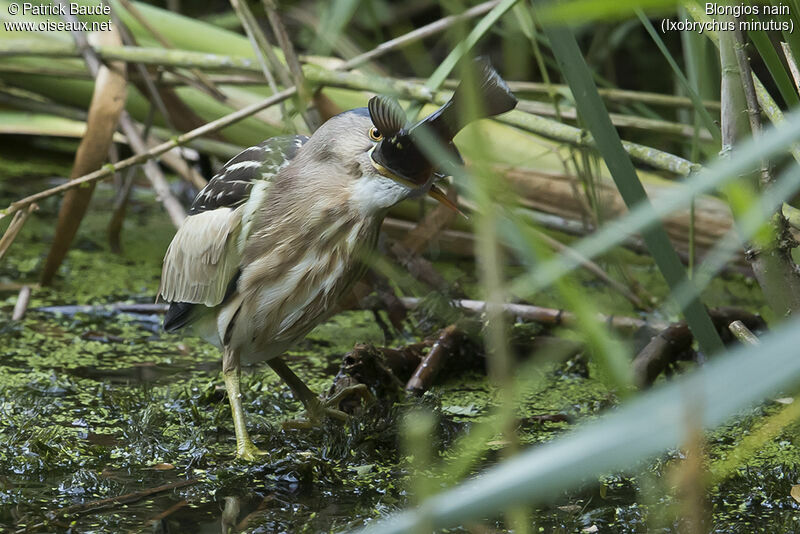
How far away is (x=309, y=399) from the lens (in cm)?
191

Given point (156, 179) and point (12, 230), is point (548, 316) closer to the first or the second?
point (156, 179)

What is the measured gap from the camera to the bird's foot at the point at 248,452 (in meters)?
1.70

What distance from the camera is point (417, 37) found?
7.29 ft

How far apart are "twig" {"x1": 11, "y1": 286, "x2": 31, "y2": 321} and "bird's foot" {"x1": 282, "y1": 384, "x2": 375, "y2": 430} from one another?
3.04ft

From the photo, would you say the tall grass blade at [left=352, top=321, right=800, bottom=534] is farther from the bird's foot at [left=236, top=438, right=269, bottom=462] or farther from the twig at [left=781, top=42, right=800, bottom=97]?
the bird's foot at [left=236, top=438, right=269, bottom=462]

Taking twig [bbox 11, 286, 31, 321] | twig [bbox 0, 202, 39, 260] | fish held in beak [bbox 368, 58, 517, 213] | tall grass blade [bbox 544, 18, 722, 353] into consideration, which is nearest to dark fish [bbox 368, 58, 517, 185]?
fish held in beak [bbox 368, 58, 517, 213]

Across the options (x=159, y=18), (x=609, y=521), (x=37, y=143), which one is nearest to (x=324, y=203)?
(x=609, y=521)

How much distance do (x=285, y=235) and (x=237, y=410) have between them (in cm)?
34

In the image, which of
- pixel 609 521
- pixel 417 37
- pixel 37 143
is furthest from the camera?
pixel 37 143

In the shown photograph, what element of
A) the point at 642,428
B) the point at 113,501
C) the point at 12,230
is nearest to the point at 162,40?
the point at 12,230

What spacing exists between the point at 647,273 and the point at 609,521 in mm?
1617

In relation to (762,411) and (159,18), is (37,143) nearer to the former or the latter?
(159,18)

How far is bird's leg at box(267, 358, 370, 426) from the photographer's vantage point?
72.3 inches

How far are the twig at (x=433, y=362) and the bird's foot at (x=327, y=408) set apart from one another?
13cm
